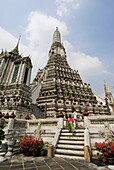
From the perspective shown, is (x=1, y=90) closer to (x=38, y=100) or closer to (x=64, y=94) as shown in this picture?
(x=38, y=100)

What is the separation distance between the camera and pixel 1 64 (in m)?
30.3

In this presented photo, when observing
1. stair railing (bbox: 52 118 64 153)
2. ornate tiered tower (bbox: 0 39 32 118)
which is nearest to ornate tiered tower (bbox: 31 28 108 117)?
ornate tiered tower (bbox: 0 39 32 118)

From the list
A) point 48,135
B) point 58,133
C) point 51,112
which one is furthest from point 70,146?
point 51,112

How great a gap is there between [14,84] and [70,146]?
22.3 m

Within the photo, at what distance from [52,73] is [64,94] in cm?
1299

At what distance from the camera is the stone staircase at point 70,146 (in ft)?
24.0

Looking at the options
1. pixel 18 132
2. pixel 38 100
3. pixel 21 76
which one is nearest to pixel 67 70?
pixel 38 100

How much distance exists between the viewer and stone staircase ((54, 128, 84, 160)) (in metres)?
7.31

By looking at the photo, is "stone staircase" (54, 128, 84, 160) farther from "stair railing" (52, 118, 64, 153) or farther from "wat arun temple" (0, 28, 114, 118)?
"wat arun temple" (0, 28, 114, 118)

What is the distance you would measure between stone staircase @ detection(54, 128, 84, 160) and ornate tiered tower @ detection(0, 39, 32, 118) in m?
13.9

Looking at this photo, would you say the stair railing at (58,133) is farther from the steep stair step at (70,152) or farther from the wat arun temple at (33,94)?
the wat arun temple at (33,94)

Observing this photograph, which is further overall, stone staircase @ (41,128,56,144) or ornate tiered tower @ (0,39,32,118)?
ornate tiered tower @ (0,39,32,118)

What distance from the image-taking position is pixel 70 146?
7930mm

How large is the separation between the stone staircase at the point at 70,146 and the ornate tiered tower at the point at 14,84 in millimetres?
13934
